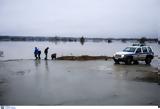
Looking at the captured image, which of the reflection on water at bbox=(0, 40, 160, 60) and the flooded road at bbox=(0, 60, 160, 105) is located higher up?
the reflection on water at bbox=(0, 40, 160, 60)

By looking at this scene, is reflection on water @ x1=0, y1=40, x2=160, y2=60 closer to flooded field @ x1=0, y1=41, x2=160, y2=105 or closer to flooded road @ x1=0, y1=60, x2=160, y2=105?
flooded field @ x1=0, y1=41, x2=160, y2=105

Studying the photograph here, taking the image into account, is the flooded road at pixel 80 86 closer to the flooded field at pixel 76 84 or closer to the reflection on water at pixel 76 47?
the flooded field at pixel 76 84

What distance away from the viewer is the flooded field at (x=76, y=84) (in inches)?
258

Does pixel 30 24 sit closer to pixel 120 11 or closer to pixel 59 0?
pixel 59 0

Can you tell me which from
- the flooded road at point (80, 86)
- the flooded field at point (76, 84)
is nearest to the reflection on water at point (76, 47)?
the flooded field at point (76, 84)

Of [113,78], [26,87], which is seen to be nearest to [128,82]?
[113,78]

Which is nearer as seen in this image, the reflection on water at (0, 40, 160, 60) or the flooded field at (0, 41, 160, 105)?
the flooded field at (0, 41, 160, 105)

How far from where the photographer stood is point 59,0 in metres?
6.70

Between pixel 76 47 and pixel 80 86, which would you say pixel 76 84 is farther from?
pixel 76 47

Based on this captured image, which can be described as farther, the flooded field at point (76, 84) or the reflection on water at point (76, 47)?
the reflection on water at point (76, 47)

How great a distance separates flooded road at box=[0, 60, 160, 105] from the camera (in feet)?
21.4

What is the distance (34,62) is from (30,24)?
305cm

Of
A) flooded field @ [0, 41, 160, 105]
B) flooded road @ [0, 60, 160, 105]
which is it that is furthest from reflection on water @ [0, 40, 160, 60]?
flooded road @ [0, 60, 160, 105]

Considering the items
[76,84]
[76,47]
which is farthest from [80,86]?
[76,47]
